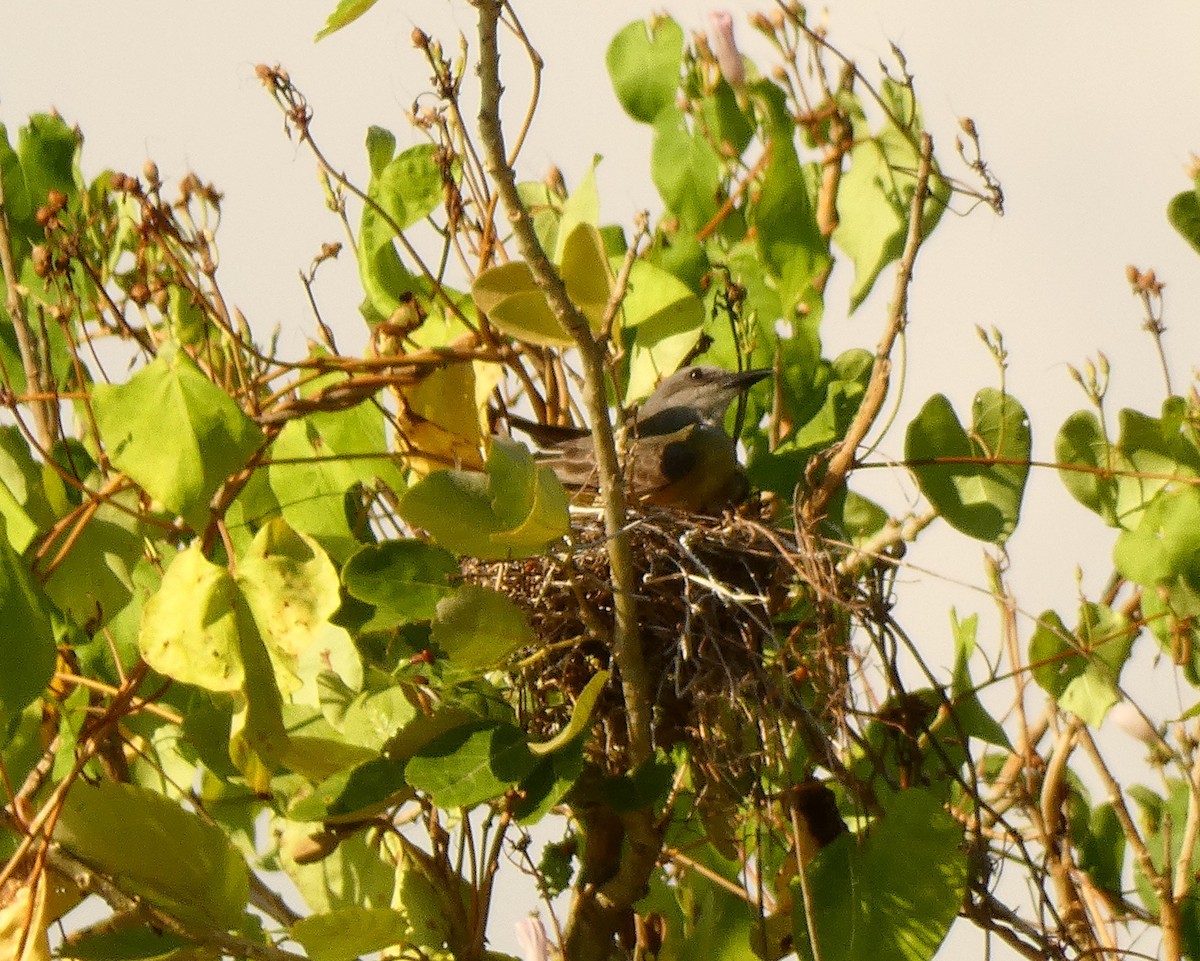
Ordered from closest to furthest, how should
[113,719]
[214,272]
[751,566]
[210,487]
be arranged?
1. [210,487]
2. [113,719]
3. [214,272]
4. [751,566]

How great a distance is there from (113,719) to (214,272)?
101 centimetres

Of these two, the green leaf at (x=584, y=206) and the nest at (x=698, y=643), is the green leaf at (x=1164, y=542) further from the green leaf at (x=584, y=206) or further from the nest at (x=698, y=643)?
the green leaf at (x=584, y=206)

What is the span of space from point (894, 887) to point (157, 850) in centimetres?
147

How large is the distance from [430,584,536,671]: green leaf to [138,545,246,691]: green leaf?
485 millimetres

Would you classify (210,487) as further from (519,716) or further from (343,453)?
(519,716)

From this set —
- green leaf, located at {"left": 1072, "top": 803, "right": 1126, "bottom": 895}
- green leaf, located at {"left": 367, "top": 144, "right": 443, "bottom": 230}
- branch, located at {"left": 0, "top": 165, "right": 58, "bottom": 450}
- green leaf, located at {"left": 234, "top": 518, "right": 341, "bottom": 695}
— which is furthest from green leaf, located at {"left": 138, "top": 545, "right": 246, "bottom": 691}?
green leaf, located at {"left": 1072, "top": 803, "right": 1126, "bottom": 895}

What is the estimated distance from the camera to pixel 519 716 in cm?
369

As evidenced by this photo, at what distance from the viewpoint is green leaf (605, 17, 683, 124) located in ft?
13.1

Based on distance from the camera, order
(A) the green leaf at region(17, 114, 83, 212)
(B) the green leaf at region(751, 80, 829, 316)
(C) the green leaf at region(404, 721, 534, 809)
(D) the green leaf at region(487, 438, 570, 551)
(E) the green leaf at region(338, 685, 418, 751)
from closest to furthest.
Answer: (D) the green leaf at region(487, 438, 570, 551), (C) the green leaf at region(404, 721, 534, 809), (E) the green leaf at region(338, 685, 418, 751), (B) the green leaf at region(751, 80, 829, 316), (A) the green leaf at region(17, 114, 83, 212)

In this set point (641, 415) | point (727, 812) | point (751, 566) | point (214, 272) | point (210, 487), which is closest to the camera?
point (210, 487)

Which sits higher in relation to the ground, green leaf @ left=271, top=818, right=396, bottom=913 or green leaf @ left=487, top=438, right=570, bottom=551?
green leaf @ left=487, top=438, right=570, bottom=551

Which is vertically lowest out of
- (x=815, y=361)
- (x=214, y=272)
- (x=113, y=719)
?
(x=113, y=719)

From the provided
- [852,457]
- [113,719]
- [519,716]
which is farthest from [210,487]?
[852,457]

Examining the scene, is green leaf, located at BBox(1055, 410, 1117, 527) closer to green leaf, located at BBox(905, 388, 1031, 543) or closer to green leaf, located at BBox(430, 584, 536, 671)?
green leaf, located at BBox(905, 388, 1031, 543)
